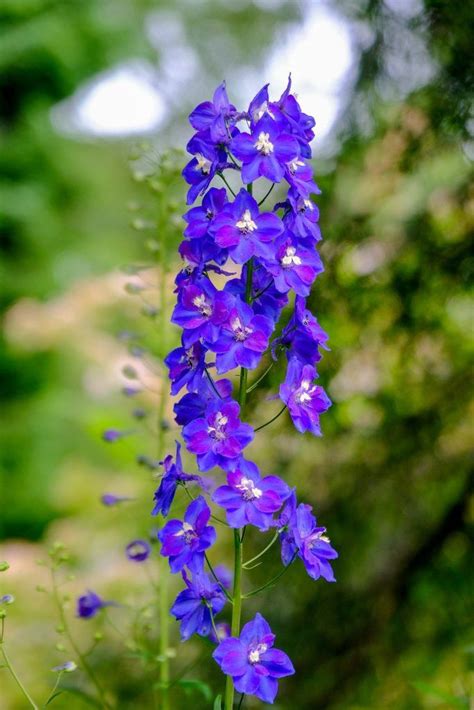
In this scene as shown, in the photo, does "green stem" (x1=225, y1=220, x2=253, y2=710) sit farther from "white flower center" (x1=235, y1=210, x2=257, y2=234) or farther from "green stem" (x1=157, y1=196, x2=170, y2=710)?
"green stem" (x1=157, y1=196, x2=170, y2=710)

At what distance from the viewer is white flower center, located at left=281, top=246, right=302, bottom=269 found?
3.61 feet

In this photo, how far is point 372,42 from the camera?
7.09ft

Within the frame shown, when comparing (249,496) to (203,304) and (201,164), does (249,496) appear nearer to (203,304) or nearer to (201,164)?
(203,304)

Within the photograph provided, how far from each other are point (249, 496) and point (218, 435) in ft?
0.30

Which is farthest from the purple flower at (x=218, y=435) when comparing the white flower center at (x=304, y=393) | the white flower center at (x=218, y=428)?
the white flower center at (x=304, y=393)

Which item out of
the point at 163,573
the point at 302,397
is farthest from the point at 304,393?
the point at 163,573

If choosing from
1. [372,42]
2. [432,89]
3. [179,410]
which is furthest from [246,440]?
[372,42]

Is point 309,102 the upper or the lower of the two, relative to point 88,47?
lower

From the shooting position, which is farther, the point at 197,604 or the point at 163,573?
the point at 163,573

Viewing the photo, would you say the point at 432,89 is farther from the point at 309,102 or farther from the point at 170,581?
the point at 170,581

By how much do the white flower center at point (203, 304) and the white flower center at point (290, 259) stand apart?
12 cm

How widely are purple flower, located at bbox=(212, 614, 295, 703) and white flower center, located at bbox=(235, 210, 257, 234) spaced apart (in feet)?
1.70

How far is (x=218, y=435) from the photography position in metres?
1.06

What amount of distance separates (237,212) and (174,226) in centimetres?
75
